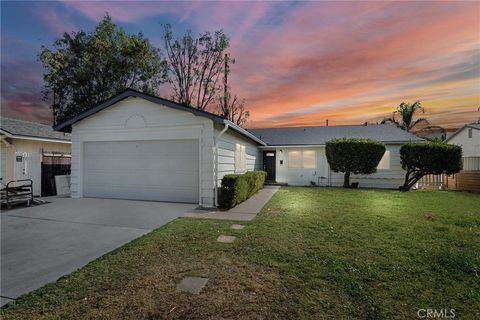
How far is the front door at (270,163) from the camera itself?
1734cm

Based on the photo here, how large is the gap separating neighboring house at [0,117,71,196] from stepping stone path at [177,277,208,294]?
11.1 metres

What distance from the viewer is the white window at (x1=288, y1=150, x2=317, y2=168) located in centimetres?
1626

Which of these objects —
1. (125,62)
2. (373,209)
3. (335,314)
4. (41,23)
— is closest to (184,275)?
(335,314)

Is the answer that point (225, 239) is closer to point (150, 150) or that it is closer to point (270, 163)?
point (150, 150)

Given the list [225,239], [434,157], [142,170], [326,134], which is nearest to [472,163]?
[434,157]

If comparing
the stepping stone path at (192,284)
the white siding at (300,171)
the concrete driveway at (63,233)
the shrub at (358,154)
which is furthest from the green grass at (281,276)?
the white siding at (300,171)

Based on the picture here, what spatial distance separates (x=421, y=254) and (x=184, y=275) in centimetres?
396

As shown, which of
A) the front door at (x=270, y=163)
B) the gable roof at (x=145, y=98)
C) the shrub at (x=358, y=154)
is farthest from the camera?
the front door at (x=270, y=163)

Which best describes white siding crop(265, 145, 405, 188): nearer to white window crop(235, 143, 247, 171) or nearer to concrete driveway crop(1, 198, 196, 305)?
white window crop(235, 143, 247, 171)

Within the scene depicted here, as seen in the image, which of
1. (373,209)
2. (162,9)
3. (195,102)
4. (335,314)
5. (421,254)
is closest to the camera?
(335,314)

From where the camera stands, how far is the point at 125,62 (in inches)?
774

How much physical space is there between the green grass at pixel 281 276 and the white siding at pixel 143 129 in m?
3.03

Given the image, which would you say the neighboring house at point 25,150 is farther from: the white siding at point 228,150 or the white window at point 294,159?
the white window at point 294,159

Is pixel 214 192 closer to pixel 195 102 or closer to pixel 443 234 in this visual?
pixel 443 234
